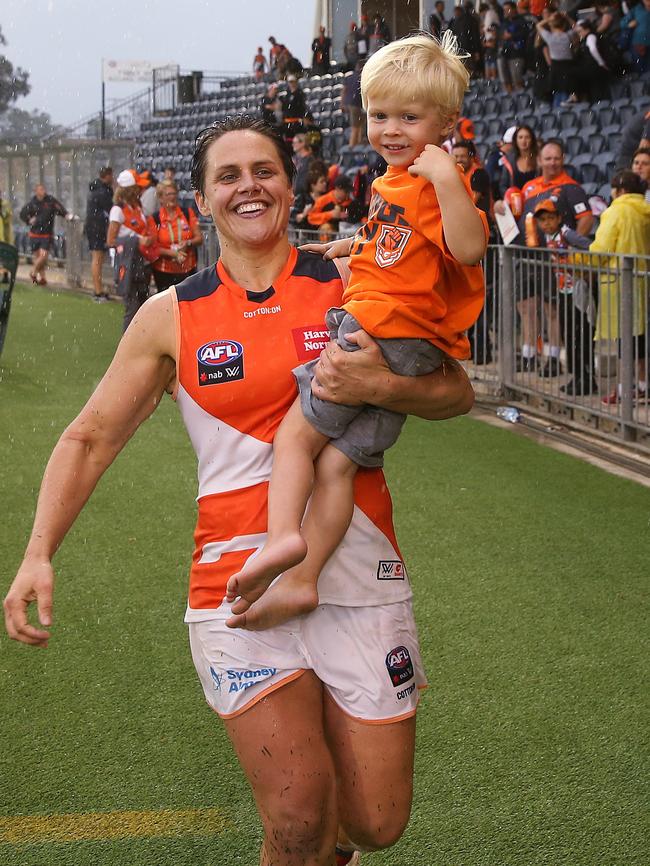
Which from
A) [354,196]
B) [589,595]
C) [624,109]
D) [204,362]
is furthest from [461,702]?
[624,109]

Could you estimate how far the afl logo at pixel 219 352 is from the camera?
2719 millimetres

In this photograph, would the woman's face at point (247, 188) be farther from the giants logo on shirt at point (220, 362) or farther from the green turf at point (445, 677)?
the green turf at point (445, 677)

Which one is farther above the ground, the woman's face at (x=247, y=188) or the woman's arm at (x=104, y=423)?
the woman's face at (x=247, y=188)

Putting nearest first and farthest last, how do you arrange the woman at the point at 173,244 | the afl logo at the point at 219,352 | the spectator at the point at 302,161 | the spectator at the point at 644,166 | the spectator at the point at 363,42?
the afl logo at the point at 219,352, the spectator at the point at 644,166, the woman at the point at 173,244, the spectator at the point at 302,161, the spectator at the point at 363,42

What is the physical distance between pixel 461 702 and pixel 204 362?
213cm

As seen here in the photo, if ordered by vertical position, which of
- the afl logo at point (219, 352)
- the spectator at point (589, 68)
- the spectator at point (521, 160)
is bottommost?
the afl logo at point (219, 352)

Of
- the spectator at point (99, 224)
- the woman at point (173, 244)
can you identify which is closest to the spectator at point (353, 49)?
the spectator at point (99, 224)

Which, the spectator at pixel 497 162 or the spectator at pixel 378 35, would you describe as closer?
the spectator at pixel 497 162

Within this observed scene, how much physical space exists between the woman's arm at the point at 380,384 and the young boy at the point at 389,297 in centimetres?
3

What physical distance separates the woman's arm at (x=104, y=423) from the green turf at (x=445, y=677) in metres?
1.14

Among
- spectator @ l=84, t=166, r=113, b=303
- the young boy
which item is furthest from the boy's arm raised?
spectator @ l=84, t=166, r=113, b=303

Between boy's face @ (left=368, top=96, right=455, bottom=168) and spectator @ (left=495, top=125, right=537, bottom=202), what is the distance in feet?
27.1

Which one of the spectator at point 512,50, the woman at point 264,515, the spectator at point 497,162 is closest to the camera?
the woman at point 264,515

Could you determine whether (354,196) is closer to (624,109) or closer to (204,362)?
(624,109)
